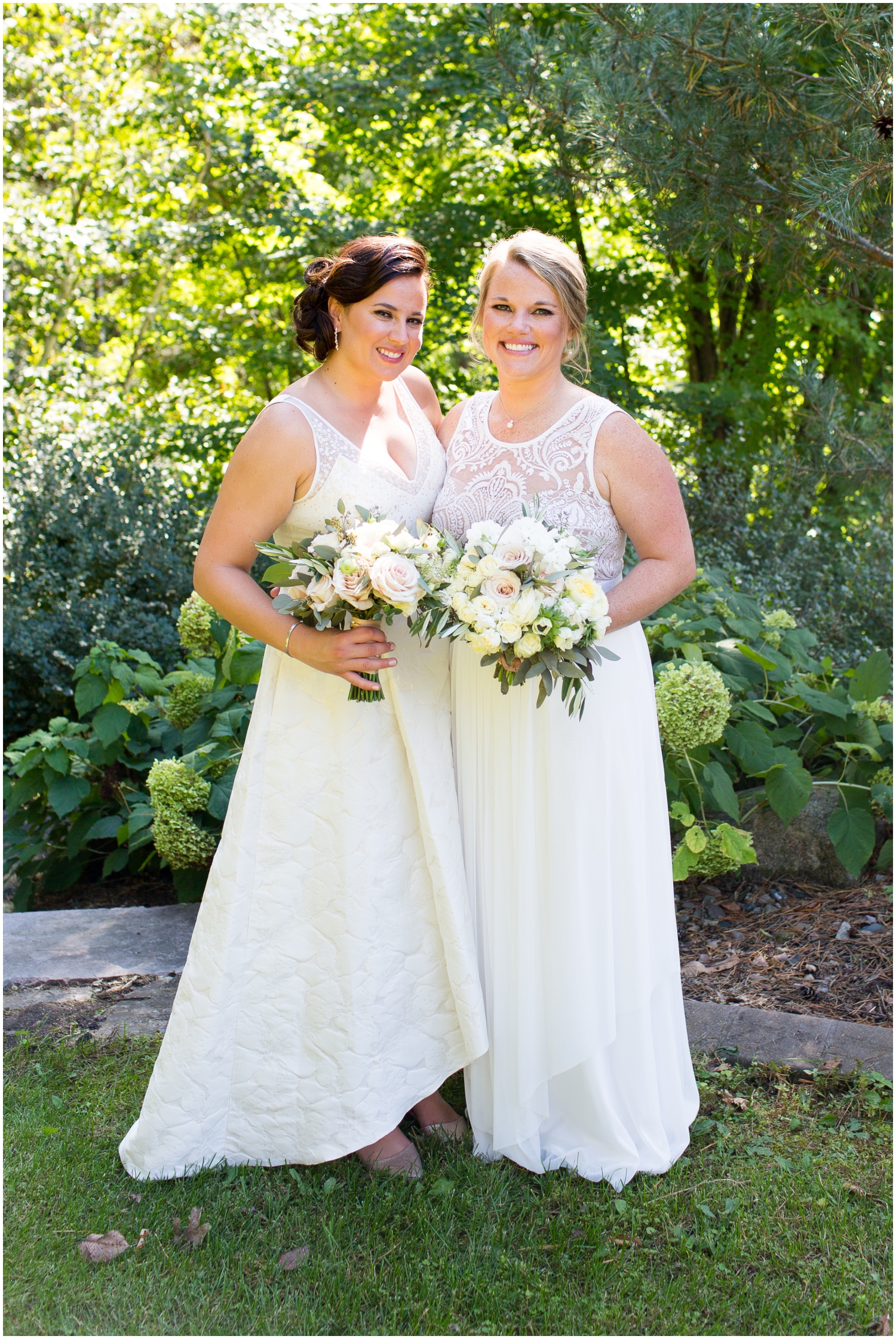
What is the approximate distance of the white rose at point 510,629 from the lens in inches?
91.0

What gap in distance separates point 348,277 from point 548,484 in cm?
72

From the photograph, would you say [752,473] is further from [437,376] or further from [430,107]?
[430,107]

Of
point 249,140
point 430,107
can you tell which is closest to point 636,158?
point 430,107

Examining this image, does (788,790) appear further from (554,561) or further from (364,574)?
(364,574)

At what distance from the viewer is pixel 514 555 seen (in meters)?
2.34

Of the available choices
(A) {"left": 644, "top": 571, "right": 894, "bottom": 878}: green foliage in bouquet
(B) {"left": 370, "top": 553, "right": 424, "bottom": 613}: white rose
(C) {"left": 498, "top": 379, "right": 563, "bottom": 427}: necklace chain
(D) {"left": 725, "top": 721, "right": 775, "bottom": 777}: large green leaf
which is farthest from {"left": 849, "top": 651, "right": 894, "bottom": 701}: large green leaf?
(B) {"left": 370, "top": 553, "right": 424, "bottom": 613}: white rose

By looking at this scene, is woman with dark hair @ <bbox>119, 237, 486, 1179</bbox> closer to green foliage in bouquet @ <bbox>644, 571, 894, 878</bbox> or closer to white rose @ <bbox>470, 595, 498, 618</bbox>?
white rose @ <bbox>470, 595, 498, 618</bbox>

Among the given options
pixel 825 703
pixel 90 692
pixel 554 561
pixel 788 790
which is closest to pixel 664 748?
pixel 788 790

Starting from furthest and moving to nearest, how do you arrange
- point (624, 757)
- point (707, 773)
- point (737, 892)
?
point (737, 892) → point (707, 773) → point (624, 757)

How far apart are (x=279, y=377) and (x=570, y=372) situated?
3446 millimetres

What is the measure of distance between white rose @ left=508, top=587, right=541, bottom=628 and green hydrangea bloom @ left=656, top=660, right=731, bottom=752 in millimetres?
1714

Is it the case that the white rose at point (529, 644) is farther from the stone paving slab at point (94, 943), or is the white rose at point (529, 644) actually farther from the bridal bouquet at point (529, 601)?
the stone paving slab at point (94, 943)

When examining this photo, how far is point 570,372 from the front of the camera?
19.9ft

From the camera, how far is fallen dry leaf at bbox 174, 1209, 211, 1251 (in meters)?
2.47
